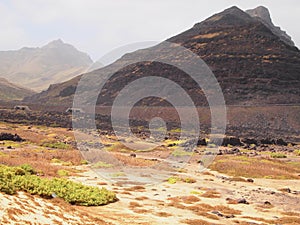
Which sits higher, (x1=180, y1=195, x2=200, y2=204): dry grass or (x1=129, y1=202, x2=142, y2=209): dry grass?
(x1=129, y1=202, x2=142, y2=209): dry grass

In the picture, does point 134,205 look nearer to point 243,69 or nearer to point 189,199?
point 189,199

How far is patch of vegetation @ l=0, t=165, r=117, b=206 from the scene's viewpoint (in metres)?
19.3

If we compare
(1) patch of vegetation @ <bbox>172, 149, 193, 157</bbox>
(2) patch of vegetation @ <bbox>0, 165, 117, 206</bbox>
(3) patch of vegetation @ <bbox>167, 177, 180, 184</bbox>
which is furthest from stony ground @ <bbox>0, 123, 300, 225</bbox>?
(1) patch of vegetation @ <bbox>172, 149, 193, 157</bbox>

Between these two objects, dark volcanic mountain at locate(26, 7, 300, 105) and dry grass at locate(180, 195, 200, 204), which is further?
dark volcanic mountain at locate(26, 7, 300, 105)

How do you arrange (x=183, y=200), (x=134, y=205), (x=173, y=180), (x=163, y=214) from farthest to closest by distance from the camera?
(x=173, y=180), (x=183, y=200), (x=134, y=205), (x=163, y=214)

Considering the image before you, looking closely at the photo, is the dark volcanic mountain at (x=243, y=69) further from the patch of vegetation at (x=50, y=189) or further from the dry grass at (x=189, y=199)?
the patch of vegetation at (x=50, y=189)

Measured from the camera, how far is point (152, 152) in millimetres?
65875

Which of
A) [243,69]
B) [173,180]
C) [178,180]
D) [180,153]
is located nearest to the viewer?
[173,180]

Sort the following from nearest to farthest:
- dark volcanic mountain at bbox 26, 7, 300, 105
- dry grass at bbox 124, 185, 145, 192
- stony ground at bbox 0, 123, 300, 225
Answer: stony ground at bbox 0, 123, 300, 225 < dry grass at bbox 124, 185, 145, 192 < dark volcanic mountain at bbox 26, 7, 300, 105

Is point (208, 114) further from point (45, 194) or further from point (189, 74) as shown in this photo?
point (45, 194)

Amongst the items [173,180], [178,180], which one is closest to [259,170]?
[178,180]

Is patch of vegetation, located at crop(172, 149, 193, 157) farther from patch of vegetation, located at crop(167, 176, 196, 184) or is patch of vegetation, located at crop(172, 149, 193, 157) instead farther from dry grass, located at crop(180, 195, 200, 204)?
dry grass, located at crop(180, 195, 200, 204)

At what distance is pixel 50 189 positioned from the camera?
2169 cm

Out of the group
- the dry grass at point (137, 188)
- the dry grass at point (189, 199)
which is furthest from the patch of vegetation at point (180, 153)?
the dry grass at point (189, 199)
